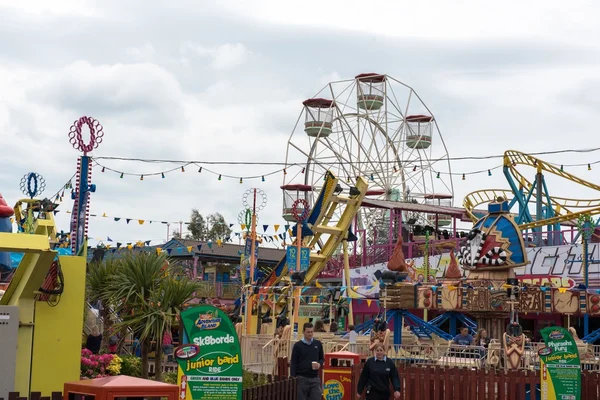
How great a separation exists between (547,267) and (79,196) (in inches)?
988

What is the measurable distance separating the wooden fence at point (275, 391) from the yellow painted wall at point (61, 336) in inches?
94.1

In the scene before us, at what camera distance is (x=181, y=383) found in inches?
343

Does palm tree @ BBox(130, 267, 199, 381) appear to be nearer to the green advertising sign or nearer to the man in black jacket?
the man in black jacket

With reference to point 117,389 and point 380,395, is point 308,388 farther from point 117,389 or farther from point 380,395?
point 117,389

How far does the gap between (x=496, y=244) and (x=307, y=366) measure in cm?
1410

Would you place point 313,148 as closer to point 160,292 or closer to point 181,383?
point 160,292

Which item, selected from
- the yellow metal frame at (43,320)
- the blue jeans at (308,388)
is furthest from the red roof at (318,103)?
the yellow metal frame at (43,320)

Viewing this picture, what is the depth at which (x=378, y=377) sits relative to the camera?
11938 mm

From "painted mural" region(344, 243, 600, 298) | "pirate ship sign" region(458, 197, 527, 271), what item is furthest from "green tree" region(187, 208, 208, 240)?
"pirate ship sign" region(458, 197, 527, 271)

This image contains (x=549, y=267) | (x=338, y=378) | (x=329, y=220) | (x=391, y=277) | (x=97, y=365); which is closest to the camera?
(x=97, y=365)

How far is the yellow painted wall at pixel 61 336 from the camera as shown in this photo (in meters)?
10.5

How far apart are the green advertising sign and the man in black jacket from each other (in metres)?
3.65

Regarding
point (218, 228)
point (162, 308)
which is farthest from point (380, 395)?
point (218, 228)

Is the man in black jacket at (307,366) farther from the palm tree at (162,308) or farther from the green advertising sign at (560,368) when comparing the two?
the green advertising sign at (560,368)
